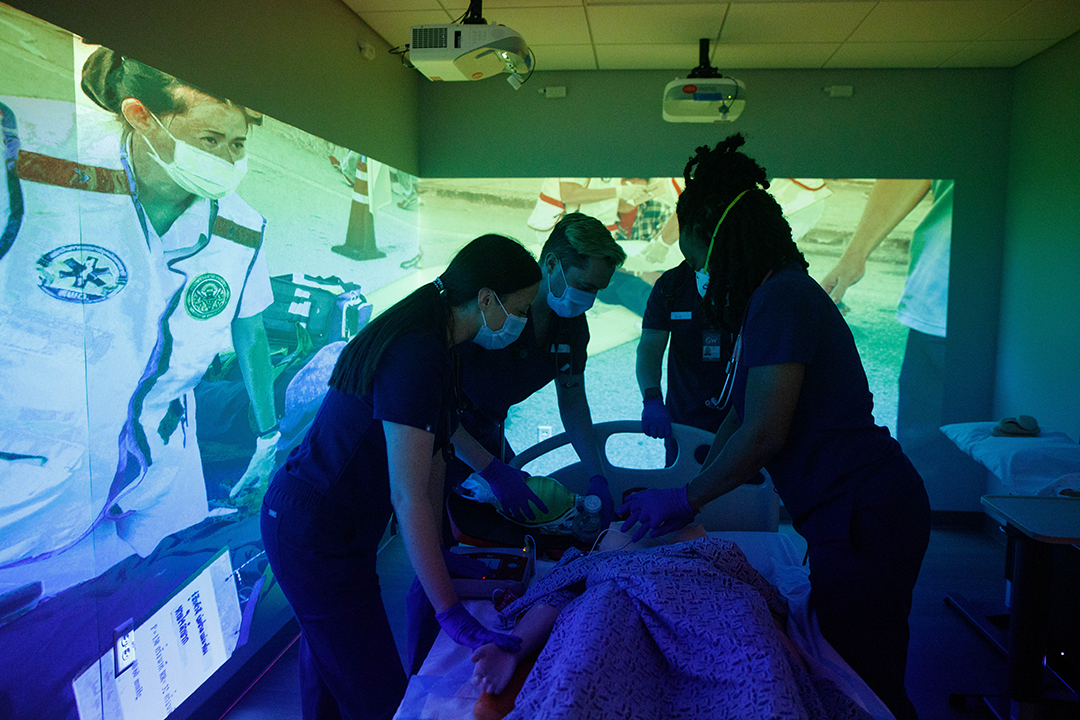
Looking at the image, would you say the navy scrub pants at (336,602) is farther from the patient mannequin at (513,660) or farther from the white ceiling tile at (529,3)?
the white ceiling tile at (529,3)

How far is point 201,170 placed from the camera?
6.70 feet

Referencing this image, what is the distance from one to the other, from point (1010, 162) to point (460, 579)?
391 cm

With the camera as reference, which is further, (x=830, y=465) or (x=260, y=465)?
(x=260, y=465)

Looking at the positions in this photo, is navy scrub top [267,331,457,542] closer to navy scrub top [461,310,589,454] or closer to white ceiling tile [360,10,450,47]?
navy scrub top [461,310,589,454]

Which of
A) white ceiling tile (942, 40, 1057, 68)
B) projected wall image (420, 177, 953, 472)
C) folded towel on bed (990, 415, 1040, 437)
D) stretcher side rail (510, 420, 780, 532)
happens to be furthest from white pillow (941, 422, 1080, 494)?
white ceiling tile (942, 40, 1057, 68)

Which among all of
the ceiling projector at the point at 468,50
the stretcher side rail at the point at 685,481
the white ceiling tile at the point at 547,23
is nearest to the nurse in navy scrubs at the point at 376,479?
the stretcher side rail at the point at 685,481

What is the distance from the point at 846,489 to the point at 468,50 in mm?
1980

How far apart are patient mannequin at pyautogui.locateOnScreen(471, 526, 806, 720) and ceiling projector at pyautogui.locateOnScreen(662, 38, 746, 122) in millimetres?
2507

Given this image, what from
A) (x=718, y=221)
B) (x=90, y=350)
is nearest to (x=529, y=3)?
(x=718, y=221)

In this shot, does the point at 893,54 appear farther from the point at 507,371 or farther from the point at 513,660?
the point at 513,660

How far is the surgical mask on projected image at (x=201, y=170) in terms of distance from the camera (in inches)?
75.7

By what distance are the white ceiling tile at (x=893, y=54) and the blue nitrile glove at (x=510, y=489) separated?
2937mm

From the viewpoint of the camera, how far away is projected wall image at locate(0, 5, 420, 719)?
1430 millimetres

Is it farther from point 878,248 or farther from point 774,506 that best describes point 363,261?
point 878,248
